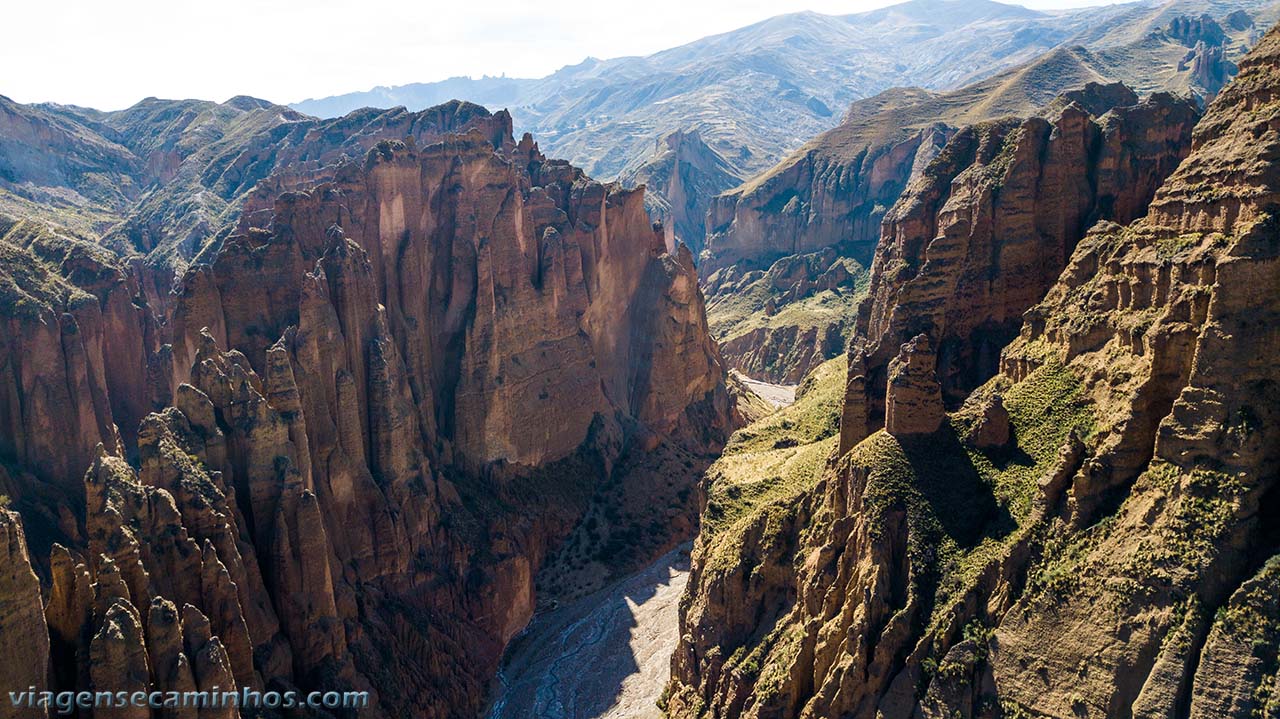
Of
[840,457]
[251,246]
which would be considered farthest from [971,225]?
[251,246]

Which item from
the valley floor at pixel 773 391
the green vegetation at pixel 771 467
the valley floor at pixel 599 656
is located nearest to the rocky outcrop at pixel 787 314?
the valley floor at pixel 773 391

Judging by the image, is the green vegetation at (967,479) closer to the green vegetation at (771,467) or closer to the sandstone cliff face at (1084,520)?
the sandstone cliff face at (1084,520)

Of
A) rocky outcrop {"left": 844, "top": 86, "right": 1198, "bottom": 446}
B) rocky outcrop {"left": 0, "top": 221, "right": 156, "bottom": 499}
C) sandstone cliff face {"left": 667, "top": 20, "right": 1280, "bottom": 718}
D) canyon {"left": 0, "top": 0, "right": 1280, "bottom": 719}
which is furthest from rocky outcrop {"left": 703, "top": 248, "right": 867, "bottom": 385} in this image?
sandstone cliff face {"left": 667, "top": 20, "right": 1280, "bottom": 718}

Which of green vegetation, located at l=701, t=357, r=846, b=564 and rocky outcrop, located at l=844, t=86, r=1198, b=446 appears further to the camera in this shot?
green vegetation, located at l=701, t=357, r=846, b=564

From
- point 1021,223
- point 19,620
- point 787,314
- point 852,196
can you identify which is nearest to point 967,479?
point 1021,223

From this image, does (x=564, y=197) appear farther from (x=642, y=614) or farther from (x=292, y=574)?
(x=292, y=574)

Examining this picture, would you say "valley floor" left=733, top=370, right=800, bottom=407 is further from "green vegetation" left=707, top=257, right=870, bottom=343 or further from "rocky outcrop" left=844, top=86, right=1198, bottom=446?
"rocky outcrop" left=844, top=86, right=1198, bottom=446
